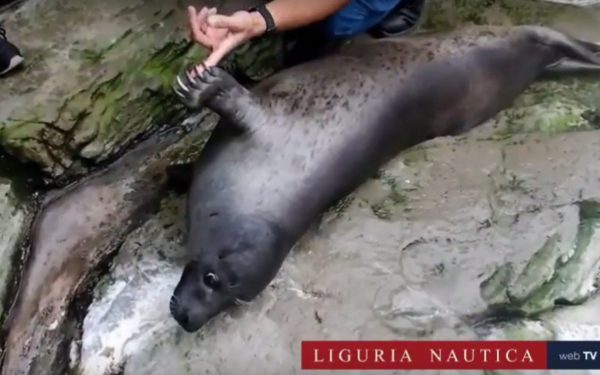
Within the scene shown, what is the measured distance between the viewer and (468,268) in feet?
8.75

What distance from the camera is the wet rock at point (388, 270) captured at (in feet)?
8.39

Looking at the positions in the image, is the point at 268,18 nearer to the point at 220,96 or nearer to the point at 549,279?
the point at 220,96

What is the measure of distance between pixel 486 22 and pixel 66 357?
2.05 m

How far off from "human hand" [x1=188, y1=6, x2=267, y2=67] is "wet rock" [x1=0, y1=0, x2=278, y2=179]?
52cm

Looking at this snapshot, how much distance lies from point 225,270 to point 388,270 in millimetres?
459

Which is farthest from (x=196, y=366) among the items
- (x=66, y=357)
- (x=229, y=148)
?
(x=229, y=148)

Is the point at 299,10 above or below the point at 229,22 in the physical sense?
below

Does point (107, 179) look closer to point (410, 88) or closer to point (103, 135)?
point (103, 135)

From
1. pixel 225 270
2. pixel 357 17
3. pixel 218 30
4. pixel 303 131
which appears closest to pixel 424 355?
pixel 225 270

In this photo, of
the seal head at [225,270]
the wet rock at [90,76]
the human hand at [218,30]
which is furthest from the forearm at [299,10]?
the seal head at [225,270]

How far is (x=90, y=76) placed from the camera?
305 centimetres

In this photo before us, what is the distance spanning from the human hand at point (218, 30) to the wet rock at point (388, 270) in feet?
1.75

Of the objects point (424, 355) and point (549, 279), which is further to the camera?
point (549, 279)

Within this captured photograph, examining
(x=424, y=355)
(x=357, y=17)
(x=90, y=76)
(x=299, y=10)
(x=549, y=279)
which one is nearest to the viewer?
(x=424, y=355)
